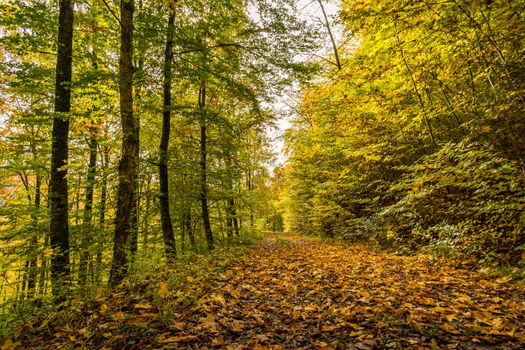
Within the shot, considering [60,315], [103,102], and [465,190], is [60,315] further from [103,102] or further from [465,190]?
[465,190]

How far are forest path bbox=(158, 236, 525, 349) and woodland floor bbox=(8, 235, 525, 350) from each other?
12 mm

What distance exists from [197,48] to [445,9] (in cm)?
601

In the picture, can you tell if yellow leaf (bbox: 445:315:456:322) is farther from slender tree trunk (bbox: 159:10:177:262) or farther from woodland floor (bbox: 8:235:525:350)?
slender tree trunk (bbox: 159:10:177:262)

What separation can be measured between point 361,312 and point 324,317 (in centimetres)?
50

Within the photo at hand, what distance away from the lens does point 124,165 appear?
4938mm

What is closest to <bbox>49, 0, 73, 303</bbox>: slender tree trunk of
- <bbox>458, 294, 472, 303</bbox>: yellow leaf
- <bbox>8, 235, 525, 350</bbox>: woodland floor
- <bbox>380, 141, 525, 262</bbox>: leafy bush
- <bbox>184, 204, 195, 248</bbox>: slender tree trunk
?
<bbox>8, 235, 525, 350</bbox>: woodland floor

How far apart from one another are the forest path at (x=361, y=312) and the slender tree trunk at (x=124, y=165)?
1786 mm

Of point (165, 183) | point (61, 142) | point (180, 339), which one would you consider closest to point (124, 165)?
point (61, 142)

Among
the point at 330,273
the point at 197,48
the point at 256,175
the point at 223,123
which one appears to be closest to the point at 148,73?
the point at 197,48

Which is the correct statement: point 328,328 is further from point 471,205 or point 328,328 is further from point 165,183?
point 165,183

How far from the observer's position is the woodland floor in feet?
9.36

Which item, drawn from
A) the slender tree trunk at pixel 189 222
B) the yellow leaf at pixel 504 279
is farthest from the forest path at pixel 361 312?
the slender tree trunk at pixel 189 222

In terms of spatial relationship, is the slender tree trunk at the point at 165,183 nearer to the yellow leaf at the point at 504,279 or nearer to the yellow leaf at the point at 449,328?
the yellow leaf at the point at 449,328

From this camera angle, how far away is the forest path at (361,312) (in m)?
2.85
